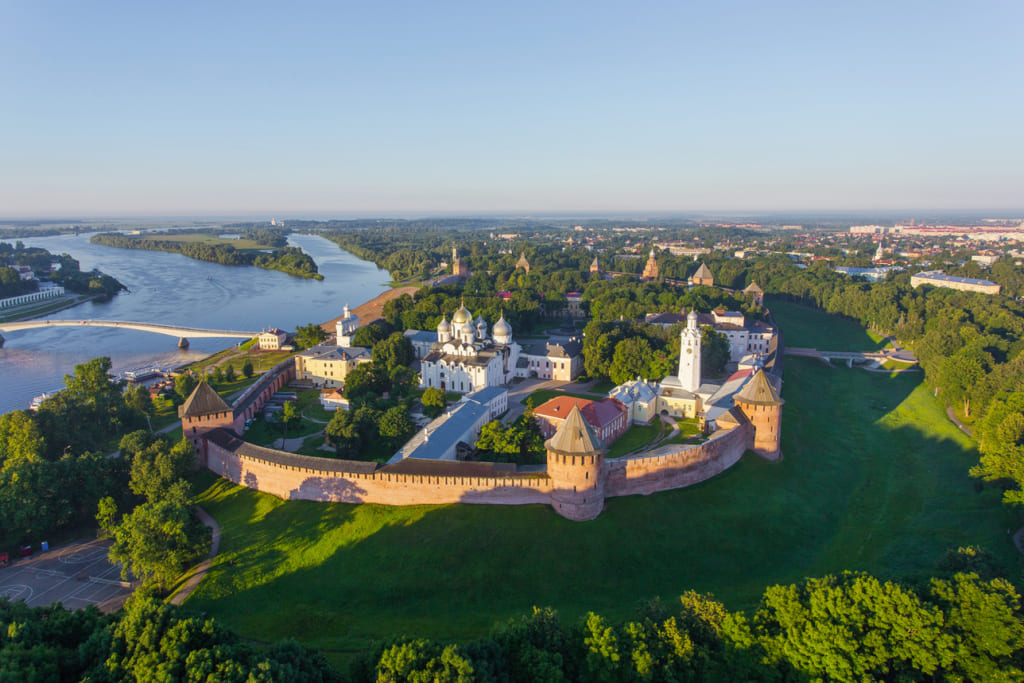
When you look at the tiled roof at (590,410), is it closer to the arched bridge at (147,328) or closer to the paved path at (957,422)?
the paved path at (957,422)

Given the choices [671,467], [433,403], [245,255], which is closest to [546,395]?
[433,403]

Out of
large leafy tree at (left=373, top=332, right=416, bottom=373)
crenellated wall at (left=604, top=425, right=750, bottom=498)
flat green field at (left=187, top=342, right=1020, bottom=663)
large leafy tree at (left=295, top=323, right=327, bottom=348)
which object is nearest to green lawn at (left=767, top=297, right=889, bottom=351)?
flat green field at (left=187, top=342, right=1020, bottom=663)

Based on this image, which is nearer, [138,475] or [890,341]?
[138,475]

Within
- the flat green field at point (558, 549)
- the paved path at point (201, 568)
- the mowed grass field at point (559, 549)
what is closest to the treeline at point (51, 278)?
the mowed grass field at point (559, 549)

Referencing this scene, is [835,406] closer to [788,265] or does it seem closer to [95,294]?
[788,265]

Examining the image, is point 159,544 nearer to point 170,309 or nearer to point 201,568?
point 201,568

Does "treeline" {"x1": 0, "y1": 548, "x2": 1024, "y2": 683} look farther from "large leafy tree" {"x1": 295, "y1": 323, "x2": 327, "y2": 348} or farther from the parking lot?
"large leafy tree" {"x1": 295, "y1": 323, "x2": 327, "y2": 348}

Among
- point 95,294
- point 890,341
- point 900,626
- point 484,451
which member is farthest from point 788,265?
point 95,294
